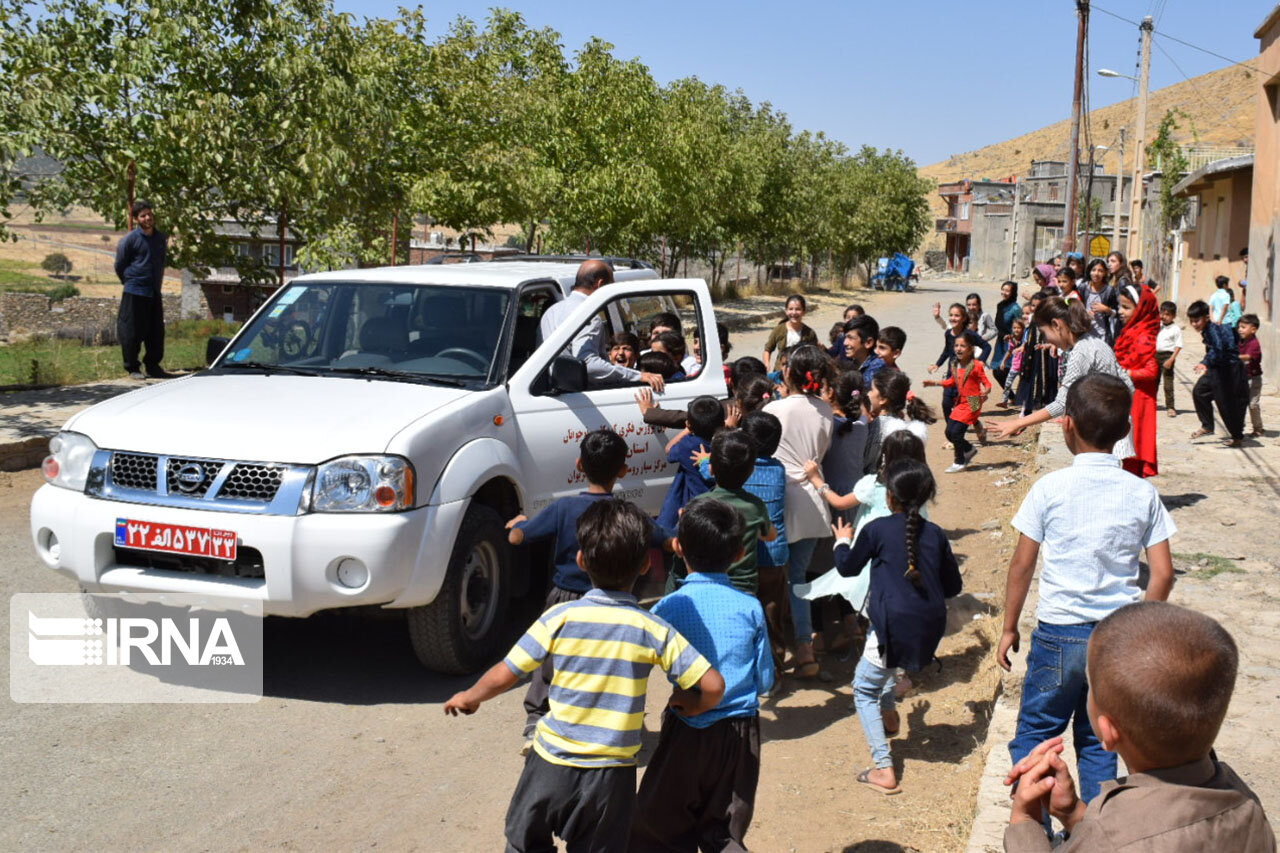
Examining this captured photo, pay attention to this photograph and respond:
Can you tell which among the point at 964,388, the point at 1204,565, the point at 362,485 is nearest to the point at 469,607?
the point at 362,485

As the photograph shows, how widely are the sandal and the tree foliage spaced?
364 inches

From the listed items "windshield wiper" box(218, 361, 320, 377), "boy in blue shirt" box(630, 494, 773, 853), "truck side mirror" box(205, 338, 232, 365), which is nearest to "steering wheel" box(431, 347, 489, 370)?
"windshield wiper" box(218, 361, 320, 377)

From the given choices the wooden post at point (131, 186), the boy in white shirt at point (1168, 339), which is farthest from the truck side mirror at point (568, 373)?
the boy in white shirt at point (1168, 339)

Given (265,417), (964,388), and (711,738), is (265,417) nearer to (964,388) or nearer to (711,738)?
(711,738)

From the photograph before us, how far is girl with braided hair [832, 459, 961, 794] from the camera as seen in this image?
510 cm

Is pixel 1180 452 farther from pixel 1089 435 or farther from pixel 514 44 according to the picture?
pixel 514 44

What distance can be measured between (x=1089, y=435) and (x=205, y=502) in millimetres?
3746

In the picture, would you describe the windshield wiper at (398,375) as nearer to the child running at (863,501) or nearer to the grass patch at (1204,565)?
the child running at (863,501)

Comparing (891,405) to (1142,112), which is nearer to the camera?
(891,405)

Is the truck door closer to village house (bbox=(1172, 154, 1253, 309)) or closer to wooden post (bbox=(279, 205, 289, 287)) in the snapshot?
wooden post (bbox=(279, 205, 289, 287))

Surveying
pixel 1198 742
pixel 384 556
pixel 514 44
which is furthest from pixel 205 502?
pixel 514 44

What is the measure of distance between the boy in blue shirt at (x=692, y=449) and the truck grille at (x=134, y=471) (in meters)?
2.38

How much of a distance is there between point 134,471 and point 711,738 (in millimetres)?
3309

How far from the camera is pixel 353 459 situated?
5.55 meters
